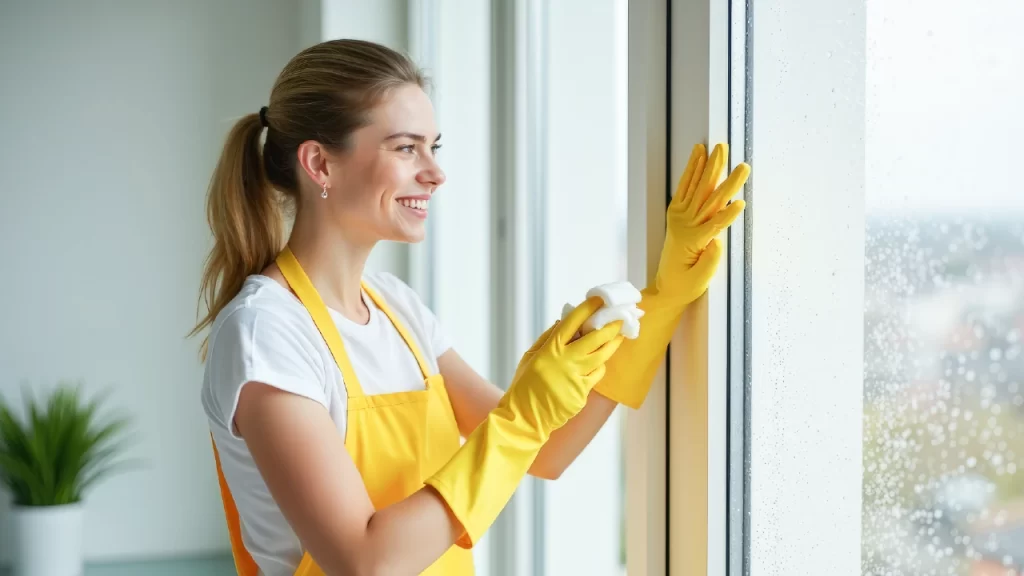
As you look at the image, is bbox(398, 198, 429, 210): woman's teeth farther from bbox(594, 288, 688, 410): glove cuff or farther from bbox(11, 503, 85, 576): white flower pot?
bbox(11, 503, 85, 576): white flower pot

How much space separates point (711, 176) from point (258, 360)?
21.9 inches

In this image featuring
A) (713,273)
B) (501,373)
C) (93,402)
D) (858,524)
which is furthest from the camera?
(93,402)

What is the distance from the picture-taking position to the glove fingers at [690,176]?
3.28ft

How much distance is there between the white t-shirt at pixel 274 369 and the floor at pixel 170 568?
233 cm

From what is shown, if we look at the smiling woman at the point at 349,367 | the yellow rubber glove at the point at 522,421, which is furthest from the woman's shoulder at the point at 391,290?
the yellow rubber glove at the point at 522,421

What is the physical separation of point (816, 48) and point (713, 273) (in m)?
0.26

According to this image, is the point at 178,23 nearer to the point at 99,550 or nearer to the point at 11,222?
the point at 11,222

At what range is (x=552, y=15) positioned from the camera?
6.23 ft

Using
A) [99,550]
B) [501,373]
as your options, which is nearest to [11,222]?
[99,550]

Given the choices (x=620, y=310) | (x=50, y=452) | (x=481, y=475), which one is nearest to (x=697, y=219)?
(x=620, y=310)

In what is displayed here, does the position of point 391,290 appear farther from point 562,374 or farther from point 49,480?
point 49,480

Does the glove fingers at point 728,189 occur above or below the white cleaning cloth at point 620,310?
above

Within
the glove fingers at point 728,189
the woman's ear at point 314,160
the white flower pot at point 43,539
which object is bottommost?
the white flower pot at point 43,539

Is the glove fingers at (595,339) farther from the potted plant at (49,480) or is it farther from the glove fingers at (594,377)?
the potted plant at (49,480)
